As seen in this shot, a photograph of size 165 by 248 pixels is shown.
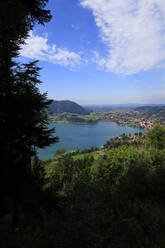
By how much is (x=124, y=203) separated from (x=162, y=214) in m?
1.61

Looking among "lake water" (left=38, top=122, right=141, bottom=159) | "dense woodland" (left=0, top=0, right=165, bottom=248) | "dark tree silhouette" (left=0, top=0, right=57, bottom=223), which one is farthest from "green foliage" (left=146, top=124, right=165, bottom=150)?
"lake water" (left=38, top=122, right=141, bottom=159)

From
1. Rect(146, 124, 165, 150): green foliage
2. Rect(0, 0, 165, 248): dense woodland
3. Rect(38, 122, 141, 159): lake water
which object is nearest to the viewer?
Rect(0, 0, 165, 248): dense woodland

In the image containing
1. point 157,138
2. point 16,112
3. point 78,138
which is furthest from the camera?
point 78,138

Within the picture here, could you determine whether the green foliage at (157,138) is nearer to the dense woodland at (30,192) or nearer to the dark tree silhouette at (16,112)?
the dense woodland at (30,192)

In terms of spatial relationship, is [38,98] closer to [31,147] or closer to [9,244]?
[31,147]

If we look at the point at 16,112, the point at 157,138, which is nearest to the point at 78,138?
the point at 157,138

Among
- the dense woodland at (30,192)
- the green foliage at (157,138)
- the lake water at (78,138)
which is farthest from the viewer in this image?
the lake water at (78,138)

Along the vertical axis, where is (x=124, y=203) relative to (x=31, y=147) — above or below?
below

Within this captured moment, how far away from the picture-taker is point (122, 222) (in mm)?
4000

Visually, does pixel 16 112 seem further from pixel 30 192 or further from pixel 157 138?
pixel 157 138

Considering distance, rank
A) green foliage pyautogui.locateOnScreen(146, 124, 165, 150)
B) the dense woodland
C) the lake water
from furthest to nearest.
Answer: the lake water
green foliage pyautogui.locateOnScreen(146, 124, 165, 150)
the dense woodland

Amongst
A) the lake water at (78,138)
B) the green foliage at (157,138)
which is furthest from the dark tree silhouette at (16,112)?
the lake water at (78,138)

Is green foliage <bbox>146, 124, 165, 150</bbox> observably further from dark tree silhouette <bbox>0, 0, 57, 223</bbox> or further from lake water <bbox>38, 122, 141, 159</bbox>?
lake water <bbox>38, 122, 141, 159</bbox>

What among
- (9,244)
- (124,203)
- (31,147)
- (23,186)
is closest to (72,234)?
(9,244)
